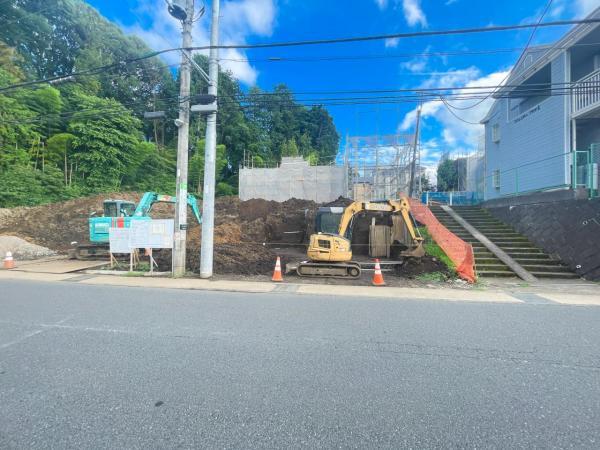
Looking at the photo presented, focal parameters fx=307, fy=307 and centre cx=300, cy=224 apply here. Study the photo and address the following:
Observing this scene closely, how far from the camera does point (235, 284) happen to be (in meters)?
9.01

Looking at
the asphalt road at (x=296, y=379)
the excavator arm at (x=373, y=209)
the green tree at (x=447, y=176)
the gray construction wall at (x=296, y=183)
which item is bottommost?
the asphalt road at (x=296, y=379)

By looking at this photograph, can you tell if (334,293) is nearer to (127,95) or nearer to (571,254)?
(571,254)

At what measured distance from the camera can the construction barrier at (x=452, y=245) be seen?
9602mm

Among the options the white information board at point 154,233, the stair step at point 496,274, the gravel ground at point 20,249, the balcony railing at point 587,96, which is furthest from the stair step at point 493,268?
the gravel ground at point 20,249

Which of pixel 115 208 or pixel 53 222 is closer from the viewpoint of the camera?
pixel 115 208

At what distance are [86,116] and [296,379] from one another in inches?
749

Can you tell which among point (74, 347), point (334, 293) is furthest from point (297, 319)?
point (74, 347)

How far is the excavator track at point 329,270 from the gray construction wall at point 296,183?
66.8ft

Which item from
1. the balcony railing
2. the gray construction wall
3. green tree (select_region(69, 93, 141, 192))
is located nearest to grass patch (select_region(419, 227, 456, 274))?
the balcony railing

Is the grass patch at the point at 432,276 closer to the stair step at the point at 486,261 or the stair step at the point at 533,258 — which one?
the stair step at the point at 486,261

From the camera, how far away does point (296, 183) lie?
103 ft

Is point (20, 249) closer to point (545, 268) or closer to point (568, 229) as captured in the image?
point (545, 268)

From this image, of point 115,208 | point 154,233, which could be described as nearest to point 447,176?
point 115,208

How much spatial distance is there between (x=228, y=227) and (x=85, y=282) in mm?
8822
